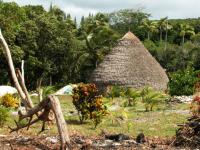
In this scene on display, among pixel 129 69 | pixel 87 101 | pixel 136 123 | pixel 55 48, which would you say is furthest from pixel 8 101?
pixel 55 48

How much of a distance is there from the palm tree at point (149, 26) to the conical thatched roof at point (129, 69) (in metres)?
38.7

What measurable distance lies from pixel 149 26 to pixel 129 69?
1600 inches

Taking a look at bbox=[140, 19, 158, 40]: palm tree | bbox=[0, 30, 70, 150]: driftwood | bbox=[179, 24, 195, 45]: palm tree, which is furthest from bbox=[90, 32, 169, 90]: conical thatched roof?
bbox=[179, 24, 195, 45]: palm tree

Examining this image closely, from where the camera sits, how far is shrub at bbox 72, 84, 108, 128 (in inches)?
608

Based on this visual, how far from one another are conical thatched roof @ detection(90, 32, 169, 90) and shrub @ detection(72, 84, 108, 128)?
15526 millimetres

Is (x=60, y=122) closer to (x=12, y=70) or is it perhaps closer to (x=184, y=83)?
(x=12, y=70)

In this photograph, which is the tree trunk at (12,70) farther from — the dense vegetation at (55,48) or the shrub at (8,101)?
the dense vegetation at (55,48)

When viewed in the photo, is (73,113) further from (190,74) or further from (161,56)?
(161,56)

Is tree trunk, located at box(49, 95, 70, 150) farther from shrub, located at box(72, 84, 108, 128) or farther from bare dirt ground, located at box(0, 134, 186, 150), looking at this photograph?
shrub, located at box(72, 84, 108, 128)

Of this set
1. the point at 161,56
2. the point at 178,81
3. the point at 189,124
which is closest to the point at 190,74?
the point at 178,81

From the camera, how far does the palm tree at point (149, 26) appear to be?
71.9 m

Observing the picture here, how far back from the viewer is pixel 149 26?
7212cm

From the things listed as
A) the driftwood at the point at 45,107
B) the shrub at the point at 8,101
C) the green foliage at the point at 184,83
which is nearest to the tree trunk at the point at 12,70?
the driftwood at the point at 45,107

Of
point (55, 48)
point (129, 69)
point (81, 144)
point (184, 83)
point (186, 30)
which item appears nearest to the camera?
point (81, 144)
